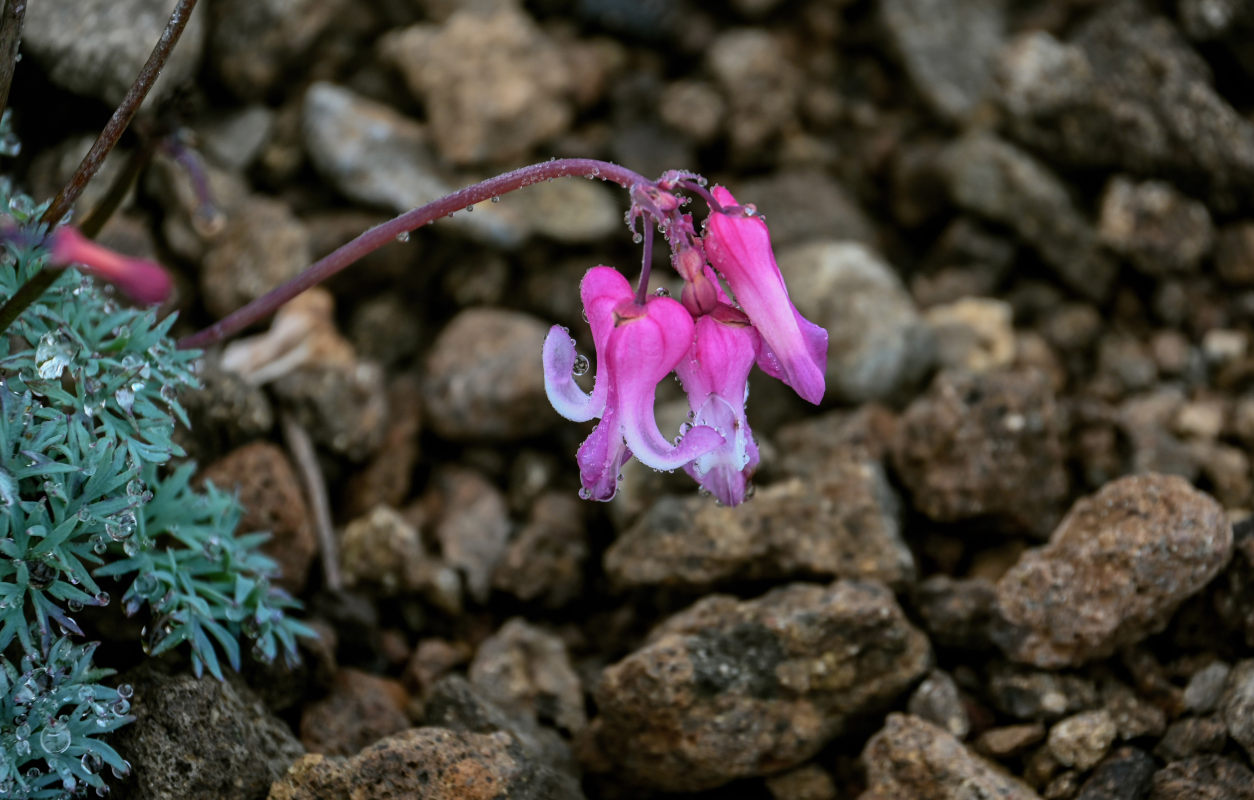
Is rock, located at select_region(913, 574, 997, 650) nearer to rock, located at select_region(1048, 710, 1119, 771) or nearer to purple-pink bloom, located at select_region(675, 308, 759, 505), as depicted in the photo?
rock, located at select_region(1048, 710, 1119, 771)

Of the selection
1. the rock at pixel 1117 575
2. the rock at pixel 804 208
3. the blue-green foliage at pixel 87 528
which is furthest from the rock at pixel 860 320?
the blue-green foliage at pixel 87 528

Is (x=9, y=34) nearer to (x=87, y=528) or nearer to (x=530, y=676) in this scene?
(x=87, y=528)

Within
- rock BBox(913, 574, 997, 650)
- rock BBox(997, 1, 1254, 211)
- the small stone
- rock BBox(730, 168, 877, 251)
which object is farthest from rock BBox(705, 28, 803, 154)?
the small stone

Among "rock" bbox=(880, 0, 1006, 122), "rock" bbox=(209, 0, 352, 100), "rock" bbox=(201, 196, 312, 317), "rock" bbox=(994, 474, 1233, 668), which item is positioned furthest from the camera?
"rock" bbox=(880, 0, 1006, 122)

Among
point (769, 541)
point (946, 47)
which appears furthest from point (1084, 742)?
point (946, 47)

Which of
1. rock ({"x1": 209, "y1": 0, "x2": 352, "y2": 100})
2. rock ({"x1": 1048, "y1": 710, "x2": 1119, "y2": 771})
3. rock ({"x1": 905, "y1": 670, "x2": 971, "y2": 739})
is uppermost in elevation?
rock ({"x1": 209, "y1": 0, "x2": 352, "y2": 100})

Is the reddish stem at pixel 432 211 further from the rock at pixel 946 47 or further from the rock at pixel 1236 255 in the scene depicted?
the rock at pixel 1236 255
